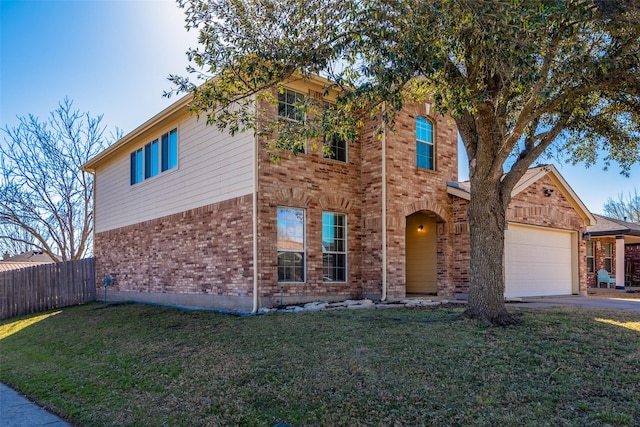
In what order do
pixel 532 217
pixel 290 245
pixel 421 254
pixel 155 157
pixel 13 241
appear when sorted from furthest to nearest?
pixel 13 241 → pixel 155 157 → pixel 421 254 → pixel 532 217 → pixel 290 245

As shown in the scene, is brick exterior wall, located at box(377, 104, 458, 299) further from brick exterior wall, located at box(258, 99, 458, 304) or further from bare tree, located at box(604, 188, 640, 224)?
bare tree, located at box(604, 188, 640, 224)

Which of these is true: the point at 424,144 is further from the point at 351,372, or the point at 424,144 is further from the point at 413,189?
the point at 351,372

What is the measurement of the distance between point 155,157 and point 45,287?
6776 mm

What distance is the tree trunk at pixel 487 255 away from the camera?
8.02 metres

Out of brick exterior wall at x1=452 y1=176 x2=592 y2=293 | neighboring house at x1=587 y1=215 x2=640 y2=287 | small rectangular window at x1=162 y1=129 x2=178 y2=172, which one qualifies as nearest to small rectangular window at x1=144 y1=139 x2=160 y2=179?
small rectangular window at x1=162 y1=129 x2=178 y2=172

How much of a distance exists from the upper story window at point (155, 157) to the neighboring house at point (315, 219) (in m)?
0.06

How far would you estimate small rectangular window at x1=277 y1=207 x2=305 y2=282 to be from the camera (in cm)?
1143

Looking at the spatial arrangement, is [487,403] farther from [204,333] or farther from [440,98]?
[204,333]

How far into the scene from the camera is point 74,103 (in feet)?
83.9

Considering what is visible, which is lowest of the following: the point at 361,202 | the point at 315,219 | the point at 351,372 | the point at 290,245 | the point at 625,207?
the point at 351,372

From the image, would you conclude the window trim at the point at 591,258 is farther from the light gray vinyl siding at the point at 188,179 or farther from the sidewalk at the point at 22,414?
the sidewalk at the point at 22,414

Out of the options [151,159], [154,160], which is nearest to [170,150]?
[154,160]

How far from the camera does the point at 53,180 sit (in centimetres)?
2509

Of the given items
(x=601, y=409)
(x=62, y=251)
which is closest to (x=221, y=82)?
(x=601, y=409)
